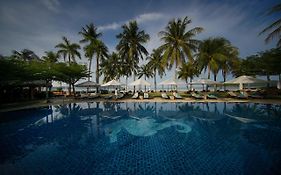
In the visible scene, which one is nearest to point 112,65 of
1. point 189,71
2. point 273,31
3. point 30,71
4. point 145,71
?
point 145,71

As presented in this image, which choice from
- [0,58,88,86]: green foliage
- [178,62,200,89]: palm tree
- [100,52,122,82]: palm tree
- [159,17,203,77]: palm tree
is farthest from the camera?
[100,52,122,82]: palm tree

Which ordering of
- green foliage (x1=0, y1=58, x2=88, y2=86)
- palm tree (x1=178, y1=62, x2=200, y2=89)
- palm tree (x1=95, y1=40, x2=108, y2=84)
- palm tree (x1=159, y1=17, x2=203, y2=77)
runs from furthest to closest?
1. palm tree (x1=178, y1=62, x2=200, y2=89)
2. palm tree (x1=95, y1=40, x2=108, y2=84)
3. palm tree (x1=159, y1=17, x2=203, y2=77)
4. green foliage (x1=0, y1=58, x2=88, y2=86)

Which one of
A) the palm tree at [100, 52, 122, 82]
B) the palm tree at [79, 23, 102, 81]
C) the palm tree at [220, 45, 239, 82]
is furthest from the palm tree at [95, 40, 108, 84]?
the palm tree at [220, 45, 239, 82]

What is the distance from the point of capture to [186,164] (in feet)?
13.9

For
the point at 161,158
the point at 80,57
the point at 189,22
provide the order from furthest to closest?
1. the point at 80,57
2. the point at 189,22
3. the point at 161,158

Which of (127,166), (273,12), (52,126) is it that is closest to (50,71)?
(52,126)

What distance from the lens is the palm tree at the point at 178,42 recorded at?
2069 centimetres

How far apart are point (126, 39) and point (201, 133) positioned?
22.0 m

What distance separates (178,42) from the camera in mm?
21078

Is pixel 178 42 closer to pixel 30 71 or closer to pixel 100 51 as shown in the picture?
pixel 100 51

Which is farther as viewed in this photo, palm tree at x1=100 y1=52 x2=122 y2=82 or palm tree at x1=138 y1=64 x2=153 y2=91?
palm tree at x1=138 y1=64 x2=153 y2=91

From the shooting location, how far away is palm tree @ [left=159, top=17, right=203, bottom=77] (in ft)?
67.9

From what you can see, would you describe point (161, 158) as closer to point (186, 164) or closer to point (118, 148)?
point (186, 164)

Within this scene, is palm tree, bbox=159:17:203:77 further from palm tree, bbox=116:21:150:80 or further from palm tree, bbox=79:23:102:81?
Answer: palm tree, bbox=79:23:102:81
